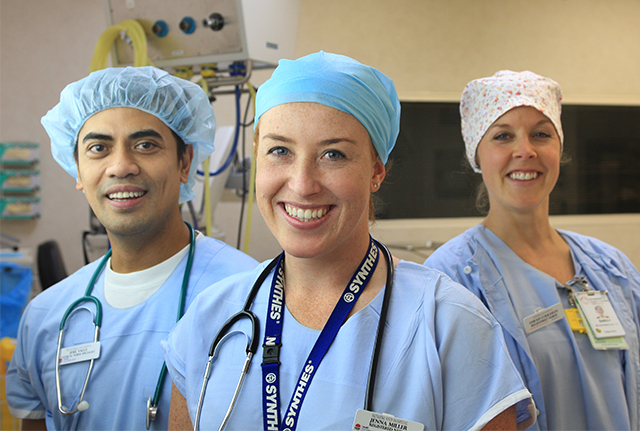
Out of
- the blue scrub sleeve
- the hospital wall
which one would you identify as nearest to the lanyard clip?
the blue scrub sleeve

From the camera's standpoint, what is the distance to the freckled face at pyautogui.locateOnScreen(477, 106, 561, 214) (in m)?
1.50

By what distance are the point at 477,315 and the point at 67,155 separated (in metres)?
1.32

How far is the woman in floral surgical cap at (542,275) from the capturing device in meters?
1.34

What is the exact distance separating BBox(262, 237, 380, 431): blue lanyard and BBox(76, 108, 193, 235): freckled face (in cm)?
51

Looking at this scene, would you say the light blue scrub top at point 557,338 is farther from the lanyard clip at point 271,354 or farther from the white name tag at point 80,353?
the white name tag at point 80,353

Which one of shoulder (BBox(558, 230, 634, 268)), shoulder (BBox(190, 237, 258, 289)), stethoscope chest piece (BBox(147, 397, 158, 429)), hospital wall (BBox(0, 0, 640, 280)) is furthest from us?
hospital wall (BBox(0, 0, 640, 280))

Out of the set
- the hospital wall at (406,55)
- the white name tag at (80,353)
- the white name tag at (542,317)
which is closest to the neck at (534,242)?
the white name tag at (542,317)

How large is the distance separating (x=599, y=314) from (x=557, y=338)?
0.15 meters

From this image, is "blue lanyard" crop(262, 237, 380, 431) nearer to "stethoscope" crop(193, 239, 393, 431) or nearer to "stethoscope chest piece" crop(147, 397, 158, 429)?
"stethoscope" crop(193, 239, 393, 431)

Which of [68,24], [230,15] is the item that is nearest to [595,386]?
[230,15]

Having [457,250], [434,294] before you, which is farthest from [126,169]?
[457,250]

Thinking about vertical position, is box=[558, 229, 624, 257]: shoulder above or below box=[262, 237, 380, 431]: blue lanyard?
above

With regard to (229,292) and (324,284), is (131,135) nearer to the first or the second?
(229,292)

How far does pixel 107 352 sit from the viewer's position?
4.20 ft
